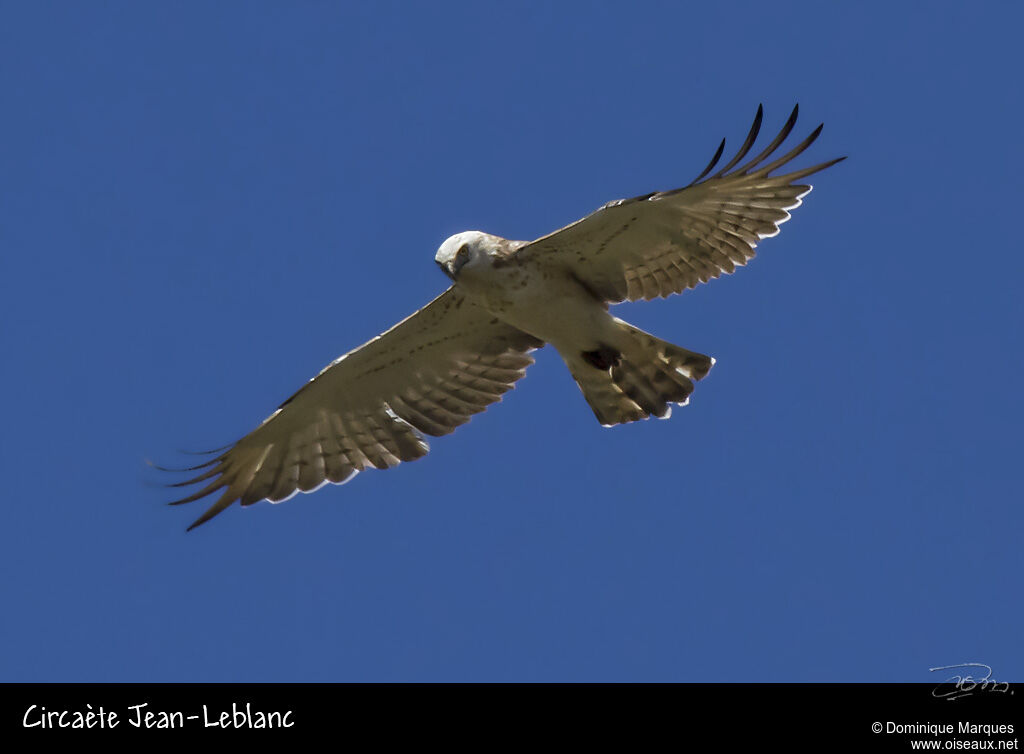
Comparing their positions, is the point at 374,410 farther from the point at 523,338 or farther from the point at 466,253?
the point at 466,253

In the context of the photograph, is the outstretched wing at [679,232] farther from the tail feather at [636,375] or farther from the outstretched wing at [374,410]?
the outstretched wing at [374,410]

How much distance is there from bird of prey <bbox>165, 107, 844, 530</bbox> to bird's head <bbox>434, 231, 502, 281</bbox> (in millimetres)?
12

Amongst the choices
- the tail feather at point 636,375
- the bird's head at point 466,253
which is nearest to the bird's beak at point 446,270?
the bird's head at point 466,253

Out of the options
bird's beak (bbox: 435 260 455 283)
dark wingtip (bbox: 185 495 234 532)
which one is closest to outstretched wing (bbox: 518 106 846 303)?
bird's beak (bbox: 435 260 455 283)

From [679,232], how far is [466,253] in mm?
1558

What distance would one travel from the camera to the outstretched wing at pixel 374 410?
1199 centimetres

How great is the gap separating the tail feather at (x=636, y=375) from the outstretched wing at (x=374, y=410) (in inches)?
27.6

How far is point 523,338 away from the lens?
12141 millimetres

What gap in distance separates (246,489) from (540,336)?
2.63 metres

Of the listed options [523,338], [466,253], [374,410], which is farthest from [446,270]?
[374,410]

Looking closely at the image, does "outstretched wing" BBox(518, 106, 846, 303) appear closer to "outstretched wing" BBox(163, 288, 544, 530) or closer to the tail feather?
the tail feather
